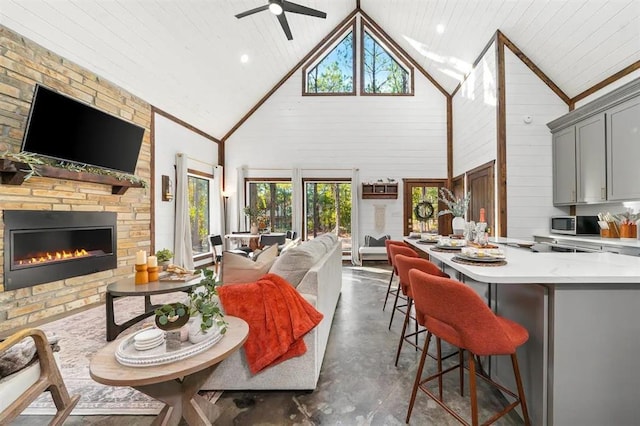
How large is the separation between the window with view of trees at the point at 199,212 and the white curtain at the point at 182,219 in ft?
1.80

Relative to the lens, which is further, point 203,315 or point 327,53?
point 327,53

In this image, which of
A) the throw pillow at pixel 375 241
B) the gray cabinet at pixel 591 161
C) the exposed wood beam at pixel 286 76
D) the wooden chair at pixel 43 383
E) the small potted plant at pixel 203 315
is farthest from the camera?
the throw pillow at pixel 375 241

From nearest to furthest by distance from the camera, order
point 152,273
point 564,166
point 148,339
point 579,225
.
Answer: point 148,339
point 152,273
point 579,225
point 564,166

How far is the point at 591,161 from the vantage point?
12.6ft

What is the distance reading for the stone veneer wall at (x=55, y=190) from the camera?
9.53ft

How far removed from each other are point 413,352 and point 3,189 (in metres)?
4.20

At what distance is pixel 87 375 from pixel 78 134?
268cm

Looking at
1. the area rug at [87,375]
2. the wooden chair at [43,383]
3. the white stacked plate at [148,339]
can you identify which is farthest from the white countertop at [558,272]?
the wooden chair at [43,383]

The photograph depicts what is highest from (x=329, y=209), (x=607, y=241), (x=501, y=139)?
(x=501, y=139)

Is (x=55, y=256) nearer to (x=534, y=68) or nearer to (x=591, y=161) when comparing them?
(x=591, y=161)

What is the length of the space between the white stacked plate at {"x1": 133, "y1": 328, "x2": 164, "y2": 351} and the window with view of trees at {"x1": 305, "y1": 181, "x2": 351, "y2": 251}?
598 cm

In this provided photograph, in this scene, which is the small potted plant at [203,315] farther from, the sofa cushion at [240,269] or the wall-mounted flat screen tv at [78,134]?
the wall-mounted flat screen tv at [78,134]

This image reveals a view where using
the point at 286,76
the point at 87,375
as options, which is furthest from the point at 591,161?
the point at 286,76

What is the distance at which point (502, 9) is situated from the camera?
413cm
